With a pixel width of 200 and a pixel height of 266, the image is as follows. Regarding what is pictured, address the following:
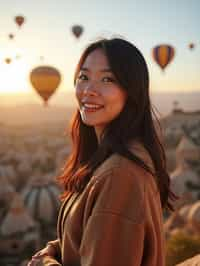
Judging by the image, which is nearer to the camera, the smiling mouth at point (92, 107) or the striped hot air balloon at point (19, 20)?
the smiling mouth at point (92, 107)

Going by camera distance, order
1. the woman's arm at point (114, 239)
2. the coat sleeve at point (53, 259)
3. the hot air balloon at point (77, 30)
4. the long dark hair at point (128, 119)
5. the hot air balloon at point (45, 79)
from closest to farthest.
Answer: the woman's arm at point (114, 239)
the long dark hair at point (128, 119)
the coat sleeve at point (53, 259)
the hot air balloon at point (45, 79)
the hot air balloon at point (77, 30)

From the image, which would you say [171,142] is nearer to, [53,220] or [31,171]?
[31,171]

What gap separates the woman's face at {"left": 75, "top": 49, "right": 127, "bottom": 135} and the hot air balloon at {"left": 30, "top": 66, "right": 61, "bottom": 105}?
10095 millimetres

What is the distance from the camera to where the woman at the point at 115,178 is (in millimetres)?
1047

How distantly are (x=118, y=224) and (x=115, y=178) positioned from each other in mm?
112

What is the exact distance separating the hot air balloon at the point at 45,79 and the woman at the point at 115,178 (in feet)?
32.8

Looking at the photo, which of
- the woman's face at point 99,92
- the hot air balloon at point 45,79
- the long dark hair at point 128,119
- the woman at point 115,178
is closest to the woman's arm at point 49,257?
the woman at point 115,178

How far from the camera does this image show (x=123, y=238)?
104cm

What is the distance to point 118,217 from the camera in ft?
3.42

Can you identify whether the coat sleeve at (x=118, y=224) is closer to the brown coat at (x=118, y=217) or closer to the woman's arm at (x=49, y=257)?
the brown coat at (x=118, y=217)

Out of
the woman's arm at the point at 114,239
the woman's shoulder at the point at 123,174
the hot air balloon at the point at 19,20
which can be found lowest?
the woman's arm at the point at 114,239

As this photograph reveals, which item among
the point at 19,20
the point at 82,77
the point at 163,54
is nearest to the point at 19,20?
the point at 19,20

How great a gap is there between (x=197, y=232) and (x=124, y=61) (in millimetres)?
9932

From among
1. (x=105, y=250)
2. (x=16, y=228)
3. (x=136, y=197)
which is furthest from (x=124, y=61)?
(x=16, y=228)
